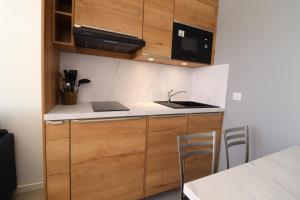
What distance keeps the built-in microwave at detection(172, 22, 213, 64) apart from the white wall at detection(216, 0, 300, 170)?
18 centimetres

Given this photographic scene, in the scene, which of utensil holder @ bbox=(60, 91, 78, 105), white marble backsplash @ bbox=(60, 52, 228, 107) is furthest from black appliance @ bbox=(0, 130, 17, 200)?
white marble backsplash @ bbox=(60, 52, 228, 107)

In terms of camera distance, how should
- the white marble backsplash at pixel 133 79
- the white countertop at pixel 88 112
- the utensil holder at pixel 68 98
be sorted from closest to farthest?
the white countertop at pixel 88 112, the utensil holder at pixel 68 98, the white marble backsplash at pixel 133 79

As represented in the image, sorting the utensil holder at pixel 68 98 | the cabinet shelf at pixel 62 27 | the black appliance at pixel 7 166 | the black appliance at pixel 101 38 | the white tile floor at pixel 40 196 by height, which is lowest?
the white tile floor at pixel 40 196

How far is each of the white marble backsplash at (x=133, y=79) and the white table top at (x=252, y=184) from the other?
49.3 inches

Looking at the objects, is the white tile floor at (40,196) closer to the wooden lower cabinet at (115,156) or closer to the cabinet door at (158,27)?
the wooden lower cabinet at (115,156)

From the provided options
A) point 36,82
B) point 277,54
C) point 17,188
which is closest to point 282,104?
point 277,54

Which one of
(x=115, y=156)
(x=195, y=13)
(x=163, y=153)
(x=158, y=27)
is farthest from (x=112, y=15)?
(x=163, y=153)

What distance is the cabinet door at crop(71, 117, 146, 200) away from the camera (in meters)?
1.31

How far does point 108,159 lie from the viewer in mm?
1426

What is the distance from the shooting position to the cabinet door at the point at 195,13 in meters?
1.86

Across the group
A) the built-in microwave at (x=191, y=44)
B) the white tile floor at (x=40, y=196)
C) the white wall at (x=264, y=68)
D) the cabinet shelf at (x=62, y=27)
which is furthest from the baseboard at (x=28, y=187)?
the white wall at (x=264, y=68)

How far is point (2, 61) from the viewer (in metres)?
1.50

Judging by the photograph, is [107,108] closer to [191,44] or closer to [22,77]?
[22,77]

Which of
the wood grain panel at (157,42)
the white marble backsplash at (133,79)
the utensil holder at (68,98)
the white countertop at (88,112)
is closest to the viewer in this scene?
the white countertop at (88,112)
